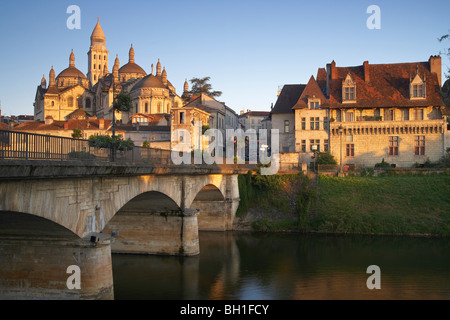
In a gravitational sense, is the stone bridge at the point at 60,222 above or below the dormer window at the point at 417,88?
below

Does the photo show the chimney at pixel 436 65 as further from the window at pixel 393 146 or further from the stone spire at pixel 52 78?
the stone spire at pixel 52 78

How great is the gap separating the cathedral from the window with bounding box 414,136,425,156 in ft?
168

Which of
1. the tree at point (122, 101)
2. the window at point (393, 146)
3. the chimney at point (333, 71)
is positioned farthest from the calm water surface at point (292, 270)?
the chimney at point (333, 71)

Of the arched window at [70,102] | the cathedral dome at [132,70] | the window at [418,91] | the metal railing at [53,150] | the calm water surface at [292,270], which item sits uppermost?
the cathedral dome at [132,70]

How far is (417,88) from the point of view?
55812 mm

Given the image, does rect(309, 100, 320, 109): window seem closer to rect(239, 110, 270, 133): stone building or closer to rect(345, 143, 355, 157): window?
rect(345, 143, 355, 157): window

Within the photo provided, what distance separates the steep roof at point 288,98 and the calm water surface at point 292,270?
2707 centimetres

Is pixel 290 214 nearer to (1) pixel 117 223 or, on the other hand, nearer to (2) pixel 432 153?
(1) pixel 117 223

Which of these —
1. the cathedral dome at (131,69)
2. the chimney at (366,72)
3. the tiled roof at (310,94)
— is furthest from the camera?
the cathedral dome at (131,69)

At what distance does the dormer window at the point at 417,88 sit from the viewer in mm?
55625

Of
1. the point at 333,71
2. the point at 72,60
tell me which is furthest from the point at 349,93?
the point at 72,60

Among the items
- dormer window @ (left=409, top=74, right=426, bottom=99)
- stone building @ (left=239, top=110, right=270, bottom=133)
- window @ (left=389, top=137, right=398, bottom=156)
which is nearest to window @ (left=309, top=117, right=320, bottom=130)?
window @ (left=389, top=137, right=398, bottom=156)
